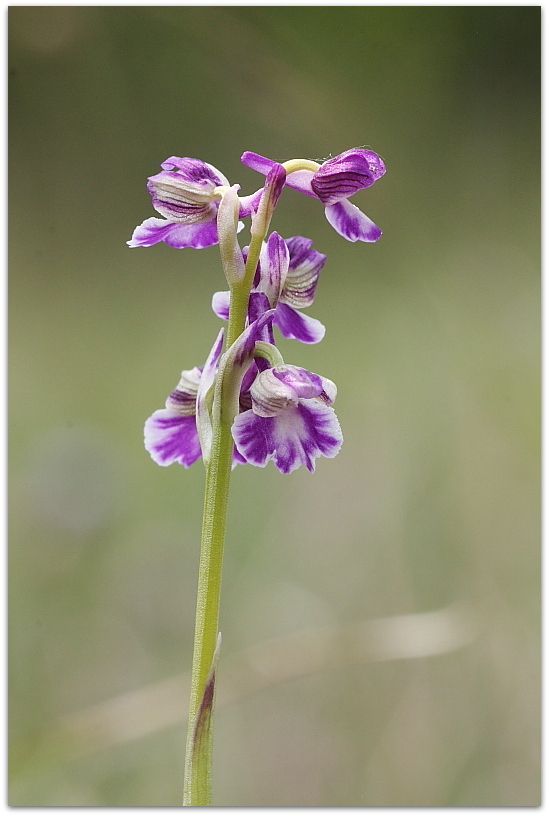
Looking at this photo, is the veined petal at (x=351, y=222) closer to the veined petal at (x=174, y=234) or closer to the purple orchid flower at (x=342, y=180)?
the purple orchid flower at (x=342, y=180)

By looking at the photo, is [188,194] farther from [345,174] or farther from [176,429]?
[176,429]

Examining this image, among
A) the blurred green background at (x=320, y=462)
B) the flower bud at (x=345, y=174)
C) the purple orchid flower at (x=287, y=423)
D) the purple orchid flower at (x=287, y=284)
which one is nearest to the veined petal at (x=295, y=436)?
the purple orchid flower at (x=287, y=423)

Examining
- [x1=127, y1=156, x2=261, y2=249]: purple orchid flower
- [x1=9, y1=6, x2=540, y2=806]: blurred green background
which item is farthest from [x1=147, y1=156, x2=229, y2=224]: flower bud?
[x1=9, y1=6, x2=540, y2=806]: blurred green background

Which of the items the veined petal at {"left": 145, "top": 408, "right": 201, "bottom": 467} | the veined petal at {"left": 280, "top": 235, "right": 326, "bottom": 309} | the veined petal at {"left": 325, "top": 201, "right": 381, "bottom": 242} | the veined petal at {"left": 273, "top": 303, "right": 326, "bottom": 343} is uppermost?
the veined petal at {"left": 325, "top": 201, "right": 381, "bottom": 242}

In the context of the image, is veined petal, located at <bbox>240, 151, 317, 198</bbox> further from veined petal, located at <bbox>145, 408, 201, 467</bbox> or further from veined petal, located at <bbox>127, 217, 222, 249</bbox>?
veined petal, located at <bbox>145, 408, 201, 467</bbox>

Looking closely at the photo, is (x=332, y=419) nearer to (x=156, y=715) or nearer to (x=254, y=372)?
(x=254, y=372)

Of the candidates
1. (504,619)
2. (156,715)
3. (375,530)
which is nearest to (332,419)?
(156,715)

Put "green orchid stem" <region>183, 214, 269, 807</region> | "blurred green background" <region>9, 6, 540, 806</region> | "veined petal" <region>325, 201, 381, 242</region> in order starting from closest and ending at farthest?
"green orchid stem" <region>183, 214, 269, 807</region>
"veined petal" <region>325, 201, 381, 242</region>
"blurred green background" <region>9, 6, 540, 806</region>
